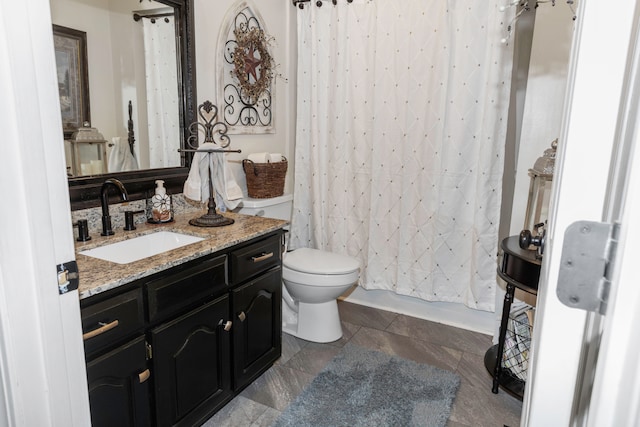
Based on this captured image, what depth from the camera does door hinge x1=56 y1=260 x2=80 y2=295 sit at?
85 centimetres

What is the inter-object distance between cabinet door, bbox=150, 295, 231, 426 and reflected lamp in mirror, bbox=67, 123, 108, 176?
0.77 m

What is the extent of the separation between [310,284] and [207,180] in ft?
2.77

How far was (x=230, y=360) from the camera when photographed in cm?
197

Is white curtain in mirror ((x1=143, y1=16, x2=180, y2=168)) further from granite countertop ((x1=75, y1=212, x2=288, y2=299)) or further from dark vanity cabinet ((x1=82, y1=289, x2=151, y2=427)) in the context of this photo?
dark vanity cabinet ((x1=82, y1=289, x2=151, y2=427))

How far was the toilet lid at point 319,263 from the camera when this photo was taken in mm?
2492

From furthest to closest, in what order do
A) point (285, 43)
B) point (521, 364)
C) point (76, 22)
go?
point (285, 43) < point (521, 364) < point (76, 22)

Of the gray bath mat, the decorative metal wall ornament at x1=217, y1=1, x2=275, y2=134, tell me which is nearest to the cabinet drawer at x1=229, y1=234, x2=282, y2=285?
the gray bath mat

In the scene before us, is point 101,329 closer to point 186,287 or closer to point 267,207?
point 186,287

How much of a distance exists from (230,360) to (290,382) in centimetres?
41

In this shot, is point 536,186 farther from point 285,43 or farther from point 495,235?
point 285,43

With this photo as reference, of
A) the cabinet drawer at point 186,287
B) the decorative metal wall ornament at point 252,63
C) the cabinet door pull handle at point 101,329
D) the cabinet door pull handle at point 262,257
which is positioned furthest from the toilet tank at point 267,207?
the cabinet door pull handle at point 101,329

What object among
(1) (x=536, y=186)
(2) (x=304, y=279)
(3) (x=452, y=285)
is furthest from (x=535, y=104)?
(2) (x=304, y=279)

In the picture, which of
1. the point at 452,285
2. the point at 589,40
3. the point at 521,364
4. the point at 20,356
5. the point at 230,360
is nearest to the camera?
the point at 589,40

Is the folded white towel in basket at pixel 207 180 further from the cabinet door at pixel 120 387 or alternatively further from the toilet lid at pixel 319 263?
the cabinet door at pixel 120 387
